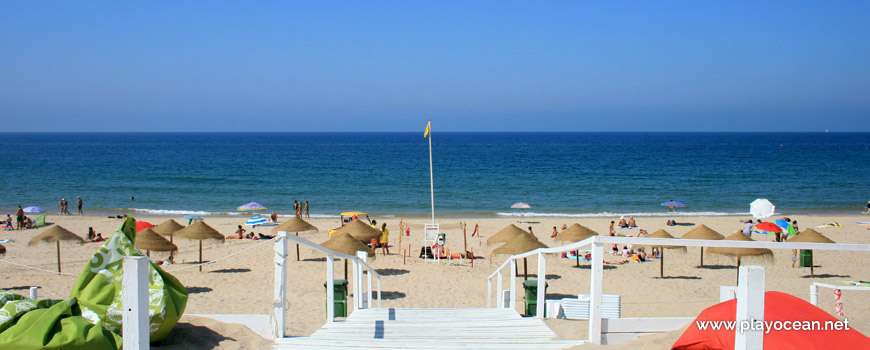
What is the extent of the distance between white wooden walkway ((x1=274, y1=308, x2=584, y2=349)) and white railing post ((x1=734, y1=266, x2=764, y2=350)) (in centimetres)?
195

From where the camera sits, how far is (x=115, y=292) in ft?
14.3

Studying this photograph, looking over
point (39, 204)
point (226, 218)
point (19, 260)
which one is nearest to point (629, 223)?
point (226, 218)

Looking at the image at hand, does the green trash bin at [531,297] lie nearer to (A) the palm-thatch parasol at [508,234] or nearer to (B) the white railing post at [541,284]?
(B) the white railing post at [541,284]

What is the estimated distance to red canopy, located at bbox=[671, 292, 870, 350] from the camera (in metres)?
3.32

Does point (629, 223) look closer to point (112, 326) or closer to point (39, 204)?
point (112, 326)

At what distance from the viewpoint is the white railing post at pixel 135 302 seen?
109 inches

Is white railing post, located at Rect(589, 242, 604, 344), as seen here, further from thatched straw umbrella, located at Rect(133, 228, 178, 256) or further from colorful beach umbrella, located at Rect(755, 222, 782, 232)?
colorful beach umbrella, located at Rect(755, 222, 782, 232)

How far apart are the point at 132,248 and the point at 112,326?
0.59 meters

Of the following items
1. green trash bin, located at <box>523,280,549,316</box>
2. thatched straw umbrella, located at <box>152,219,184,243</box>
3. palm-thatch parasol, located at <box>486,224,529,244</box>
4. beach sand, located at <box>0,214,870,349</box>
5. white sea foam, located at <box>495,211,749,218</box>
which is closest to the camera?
green trash bin, located at <box>523,280,549,316</box>

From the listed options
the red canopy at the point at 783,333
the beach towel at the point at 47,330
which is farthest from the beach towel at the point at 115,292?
the red canopy at the point at 783,333

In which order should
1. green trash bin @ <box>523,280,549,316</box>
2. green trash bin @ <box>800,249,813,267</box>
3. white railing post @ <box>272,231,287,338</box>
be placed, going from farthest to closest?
green trash bin @ <box>800,249,813,267</box>, green trash bin @ <box>523,280,549,316</box>, white railing post @ <box>272,231,287,338</box>

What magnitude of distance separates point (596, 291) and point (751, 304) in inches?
75.0

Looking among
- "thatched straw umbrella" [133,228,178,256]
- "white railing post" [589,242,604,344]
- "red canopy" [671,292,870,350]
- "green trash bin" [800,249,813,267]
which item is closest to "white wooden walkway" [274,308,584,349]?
"white railing post" [589,242,604,344]

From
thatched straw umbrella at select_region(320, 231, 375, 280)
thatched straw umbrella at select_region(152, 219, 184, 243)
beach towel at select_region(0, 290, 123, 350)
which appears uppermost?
beach towel at select_region(0, 290, 123, 350)
